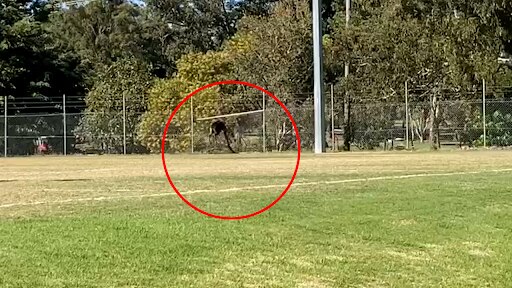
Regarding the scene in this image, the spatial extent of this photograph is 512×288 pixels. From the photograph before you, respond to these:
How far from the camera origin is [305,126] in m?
37.9

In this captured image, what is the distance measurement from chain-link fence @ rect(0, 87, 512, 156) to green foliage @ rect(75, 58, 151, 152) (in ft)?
0.15

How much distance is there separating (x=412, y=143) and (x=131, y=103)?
13203mm

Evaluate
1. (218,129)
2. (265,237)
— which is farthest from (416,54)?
(265,237)

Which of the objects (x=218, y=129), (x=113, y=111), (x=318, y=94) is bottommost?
(x=218, y=129)

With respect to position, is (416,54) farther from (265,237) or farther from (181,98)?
(265,237)

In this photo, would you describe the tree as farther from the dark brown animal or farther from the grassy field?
the grassy field

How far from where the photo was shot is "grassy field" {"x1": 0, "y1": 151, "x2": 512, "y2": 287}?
6.97 meters

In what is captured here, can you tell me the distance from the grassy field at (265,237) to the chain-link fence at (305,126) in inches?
724

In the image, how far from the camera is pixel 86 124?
40406 mm

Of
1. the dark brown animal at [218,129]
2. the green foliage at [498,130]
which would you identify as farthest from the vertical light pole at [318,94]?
the green foliage at [498,130]

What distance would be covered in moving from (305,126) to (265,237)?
29.2m

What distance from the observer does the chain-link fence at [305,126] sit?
1347 inches

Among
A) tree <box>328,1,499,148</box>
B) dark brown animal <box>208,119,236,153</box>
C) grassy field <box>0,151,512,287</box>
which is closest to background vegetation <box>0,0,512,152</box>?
tree <box>328,1,499,148</box>

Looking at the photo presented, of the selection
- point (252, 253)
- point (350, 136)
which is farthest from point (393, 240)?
point (350, 136)
